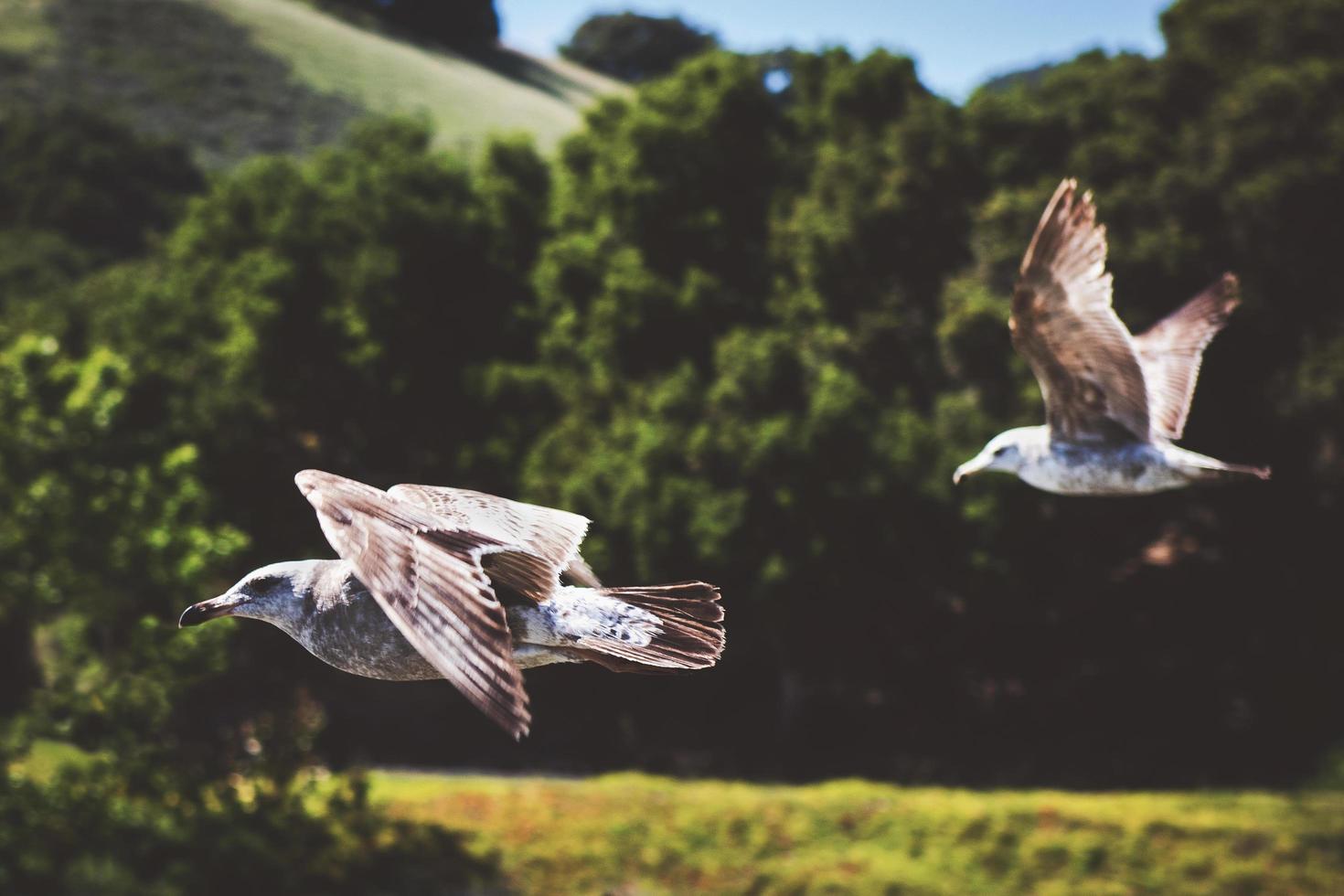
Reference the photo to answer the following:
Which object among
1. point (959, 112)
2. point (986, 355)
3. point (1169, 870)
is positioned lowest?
point (1169, 870)

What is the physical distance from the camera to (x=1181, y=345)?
9969mm

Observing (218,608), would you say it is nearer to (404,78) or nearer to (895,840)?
(895,840)

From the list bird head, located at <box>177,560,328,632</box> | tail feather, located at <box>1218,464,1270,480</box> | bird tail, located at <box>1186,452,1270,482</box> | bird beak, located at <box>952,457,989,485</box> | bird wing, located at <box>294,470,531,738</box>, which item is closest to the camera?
bird wing, located at <box>294,470,531,738</box>

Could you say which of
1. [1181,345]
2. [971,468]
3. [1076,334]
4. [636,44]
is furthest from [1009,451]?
[636,44]

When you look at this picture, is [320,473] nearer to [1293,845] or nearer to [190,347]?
[1293,845]

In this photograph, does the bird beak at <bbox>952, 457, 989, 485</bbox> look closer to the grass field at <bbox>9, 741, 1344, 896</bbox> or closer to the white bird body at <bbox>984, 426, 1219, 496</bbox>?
the white bird body at <bbox>984, 426, 1219, 496</bbox>

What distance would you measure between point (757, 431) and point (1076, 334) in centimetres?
1678

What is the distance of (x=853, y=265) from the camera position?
1072 inches

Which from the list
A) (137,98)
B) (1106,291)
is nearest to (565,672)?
(1106,291)

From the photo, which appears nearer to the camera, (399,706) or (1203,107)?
(1203,107)

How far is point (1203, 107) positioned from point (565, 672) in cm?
1497

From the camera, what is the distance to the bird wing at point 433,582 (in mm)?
4504

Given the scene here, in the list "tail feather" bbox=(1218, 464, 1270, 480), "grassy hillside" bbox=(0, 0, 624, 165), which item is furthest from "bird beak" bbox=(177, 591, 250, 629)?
"grassy hillside" bbox=(0, 0, 624, 165)

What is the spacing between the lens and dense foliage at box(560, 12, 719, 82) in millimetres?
94438
